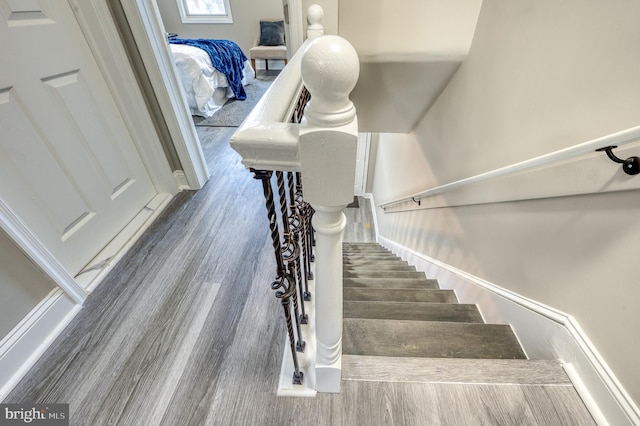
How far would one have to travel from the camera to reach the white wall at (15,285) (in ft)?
3.89

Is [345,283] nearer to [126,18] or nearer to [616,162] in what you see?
[616,162]

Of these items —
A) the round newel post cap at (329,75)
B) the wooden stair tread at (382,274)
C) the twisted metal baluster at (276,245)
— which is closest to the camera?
the round newel post cap at (329,75)

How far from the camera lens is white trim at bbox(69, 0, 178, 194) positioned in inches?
63.8

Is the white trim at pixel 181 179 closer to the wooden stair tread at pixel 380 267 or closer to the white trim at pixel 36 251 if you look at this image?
the white trim at pixel 36 251

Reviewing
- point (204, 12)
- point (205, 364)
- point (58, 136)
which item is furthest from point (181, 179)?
point (204, 12)

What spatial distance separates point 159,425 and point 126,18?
7.08 ft

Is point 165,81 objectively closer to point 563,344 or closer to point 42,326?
point 42,326

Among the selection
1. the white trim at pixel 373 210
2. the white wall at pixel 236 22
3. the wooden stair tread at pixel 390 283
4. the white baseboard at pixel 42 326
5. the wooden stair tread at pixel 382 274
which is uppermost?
the white wall at pixel 236 22

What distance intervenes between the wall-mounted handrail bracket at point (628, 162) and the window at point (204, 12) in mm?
6919

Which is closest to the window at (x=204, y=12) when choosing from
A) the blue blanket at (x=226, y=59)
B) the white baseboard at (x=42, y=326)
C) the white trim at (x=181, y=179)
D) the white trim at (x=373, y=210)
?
the blue blanket at (x=226, y=59)

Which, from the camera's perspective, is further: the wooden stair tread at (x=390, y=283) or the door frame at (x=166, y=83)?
the wooden stair tread at (x=390, y=283)

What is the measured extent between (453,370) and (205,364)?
99 cm

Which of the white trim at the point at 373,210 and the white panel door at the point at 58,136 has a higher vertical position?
the white panel door at the point at 58,136

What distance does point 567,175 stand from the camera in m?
0.85
